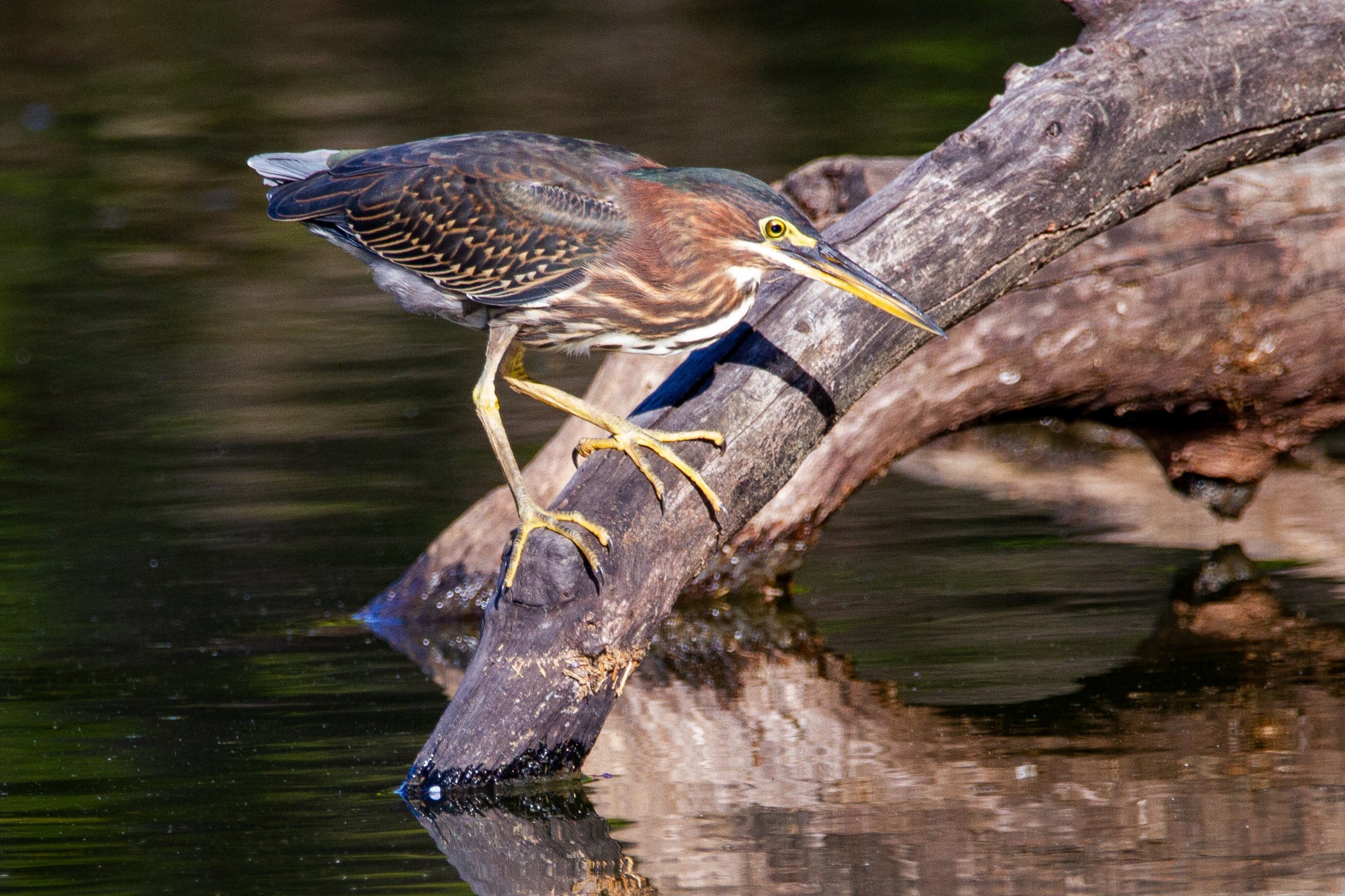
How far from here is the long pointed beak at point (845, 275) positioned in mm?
4125

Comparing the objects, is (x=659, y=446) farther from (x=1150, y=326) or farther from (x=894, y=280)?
(x=1150, y=326)

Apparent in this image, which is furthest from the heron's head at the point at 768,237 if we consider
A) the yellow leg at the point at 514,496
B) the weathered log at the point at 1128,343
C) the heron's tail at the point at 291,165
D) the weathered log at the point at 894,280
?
the weathered log at the point at 1128,343

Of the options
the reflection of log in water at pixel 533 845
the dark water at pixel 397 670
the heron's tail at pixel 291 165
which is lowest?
the reflection of log in water at pixel 533 845

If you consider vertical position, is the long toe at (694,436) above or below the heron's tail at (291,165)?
below

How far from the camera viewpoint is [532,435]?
746 centimetres

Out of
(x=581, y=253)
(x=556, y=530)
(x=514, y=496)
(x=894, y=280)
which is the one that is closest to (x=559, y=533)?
(x=556, y=530)

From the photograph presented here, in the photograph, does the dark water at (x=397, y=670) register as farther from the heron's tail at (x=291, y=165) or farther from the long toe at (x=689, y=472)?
the heron's tail at (x=291, y=165)

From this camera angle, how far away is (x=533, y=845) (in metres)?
4.00

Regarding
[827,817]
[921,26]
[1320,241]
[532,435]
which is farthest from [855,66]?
[827,817]

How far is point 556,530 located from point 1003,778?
1.27 meters

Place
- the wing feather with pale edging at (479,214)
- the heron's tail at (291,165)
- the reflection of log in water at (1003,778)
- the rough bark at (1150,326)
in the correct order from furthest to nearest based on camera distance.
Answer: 1. the rough bark at (1150,326)
2. the heron's tail at (291,165)
3. the wing feather with pale edging at (479,214)
4. the reflection of log in water at (1003,778)

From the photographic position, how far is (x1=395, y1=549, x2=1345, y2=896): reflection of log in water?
3762mm

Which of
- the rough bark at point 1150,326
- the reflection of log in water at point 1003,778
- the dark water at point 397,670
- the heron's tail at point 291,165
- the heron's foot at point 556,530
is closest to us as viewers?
the reflection of log in water at point 1003,778

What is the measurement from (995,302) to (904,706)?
158 centimetres
